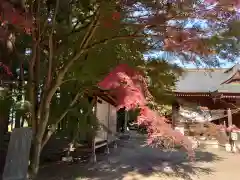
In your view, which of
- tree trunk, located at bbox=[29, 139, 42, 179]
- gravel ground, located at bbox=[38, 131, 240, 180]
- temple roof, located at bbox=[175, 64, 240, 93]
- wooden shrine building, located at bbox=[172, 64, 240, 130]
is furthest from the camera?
temple roof, located at bbox=[175, 64, 240, 93]

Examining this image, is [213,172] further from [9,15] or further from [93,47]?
[9,15]

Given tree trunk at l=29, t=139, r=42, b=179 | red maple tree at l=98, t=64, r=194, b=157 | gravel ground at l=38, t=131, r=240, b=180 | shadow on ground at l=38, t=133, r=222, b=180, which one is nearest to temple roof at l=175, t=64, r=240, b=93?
gravel ground at l=38, t=131, r=240, b=180

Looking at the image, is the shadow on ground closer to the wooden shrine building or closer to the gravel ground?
the gravel ground

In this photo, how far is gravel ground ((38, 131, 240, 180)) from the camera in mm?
10266

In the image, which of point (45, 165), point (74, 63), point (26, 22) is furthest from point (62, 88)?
point (45, 165)

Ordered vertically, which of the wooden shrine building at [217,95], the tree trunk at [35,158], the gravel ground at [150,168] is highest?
the wooden shrine building at [217,95]

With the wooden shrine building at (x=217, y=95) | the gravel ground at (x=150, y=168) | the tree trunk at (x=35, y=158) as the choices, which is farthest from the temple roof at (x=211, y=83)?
the tree trunk at (x=35, y=158)

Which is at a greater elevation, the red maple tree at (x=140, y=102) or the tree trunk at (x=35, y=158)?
the red maple tree at (x=140, y=102)

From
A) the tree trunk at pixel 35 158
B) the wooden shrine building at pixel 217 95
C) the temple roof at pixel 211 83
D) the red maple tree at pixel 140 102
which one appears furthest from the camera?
the temple roof at pixel 211 83

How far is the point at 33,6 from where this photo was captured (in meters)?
7.64

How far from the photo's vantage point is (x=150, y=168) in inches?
450

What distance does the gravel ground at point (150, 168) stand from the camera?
33.7 feet

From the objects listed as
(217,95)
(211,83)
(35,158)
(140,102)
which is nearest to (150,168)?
(35,158)

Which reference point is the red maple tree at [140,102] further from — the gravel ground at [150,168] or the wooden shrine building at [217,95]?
the wooden shrine building at [217,95]
